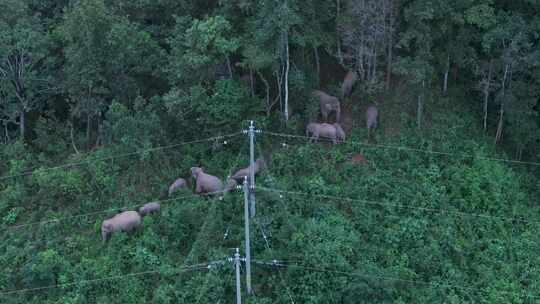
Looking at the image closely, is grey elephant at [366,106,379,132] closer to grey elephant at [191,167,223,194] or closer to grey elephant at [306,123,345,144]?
grey elephant at [306,123,345,144]

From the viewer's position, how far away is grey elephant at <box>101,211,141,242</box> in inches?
739

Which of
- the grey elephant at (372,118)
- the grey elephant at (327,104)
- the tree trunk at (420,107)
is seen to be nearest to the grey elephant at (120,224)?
the grey elephant at (327,104)

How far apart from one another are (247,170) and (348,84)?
5.18 m

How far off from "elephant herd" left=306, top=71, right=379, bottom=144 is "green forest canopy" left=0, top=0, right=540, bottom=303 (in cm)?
33

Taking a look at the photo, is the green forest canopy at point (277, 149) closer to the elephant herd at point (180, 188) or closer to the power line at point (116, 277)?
the power line at point (116, 277)

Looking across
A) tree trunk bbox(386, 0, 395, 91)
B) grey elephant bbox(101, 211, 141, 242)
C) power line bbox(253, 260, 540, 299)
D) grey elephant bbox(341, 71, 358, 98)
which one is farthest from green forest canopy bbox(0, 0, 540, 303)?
grey elephant bbox(341, 71, 358, 98)

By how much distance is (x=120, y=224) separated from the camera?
1877cm

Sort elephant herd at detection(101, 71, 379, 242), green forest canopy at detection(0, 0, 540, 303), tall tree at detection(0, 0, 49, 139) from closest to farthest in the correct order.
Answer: green forest canopy at detection(0, 0, 540, 303) → elephant herd at detection(101, 71, 379, 242) → tall tree at detection(0, 0, 49, 139)

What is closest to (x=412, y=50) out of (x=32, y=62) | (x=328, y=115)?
(x=328, y=115)

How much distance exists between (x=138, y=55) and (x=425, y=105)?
403 inches

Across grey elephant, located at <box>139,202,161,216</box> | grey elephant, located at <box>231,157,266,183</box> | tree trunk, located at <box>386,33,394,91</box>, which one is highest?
tree trunk, located at <box>386,33,394,91</box>

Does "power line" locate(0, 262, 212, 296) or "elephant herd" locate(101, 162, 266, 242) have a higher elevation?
"elephant herd" locate(101, 162, 266, 242)

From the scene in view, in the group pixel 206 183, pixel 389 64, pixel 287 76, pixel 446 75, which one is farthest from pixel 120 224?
pixel 446 75

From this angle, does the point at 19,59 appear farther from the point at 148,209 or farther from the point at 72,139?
the point at 148,209
